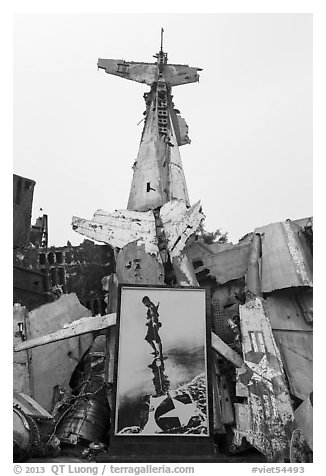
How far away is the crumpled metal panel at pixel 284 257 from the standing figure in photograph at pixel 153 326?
5.66 metres

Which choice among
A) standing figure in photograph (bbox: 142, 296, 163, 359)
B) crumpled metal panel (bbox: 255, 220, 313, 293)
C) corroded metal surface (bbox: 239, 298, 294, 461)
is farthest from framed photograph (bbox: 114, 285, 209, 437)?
crumpled metal panel (bbox: 255, 220, 313, 293)

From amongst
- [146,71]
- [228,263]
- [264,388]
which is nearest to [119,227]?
[228,263]

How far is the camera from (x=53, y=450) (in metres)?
13.8

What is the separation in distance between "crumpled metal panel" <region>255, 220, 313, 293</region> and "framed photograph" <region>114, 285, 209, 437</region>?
14.5 ft

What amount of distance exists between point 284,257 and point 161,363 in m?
7.32

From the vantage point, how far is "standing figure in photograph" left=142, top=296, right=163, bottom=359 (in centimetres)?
1485

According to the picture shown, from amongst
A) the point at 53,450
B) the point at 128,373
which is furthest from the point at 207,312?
the point at 53,450

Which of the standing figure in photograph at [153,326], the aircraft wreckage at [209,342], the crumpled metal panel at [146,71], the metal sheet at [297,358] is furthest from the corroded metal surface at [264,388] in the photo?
the crumpled metal panel at [146,71]

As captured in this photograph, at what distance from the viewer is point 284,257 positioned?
19531 mm

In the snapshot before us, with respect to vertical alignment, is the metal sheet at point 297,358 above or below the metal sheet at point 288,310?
below

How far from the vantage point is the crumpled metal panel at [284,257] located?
1880cm

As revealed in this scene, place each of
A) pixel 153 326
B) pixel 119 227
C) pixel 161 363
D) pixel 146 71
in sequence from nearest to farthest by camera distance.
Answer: pixel 161 363 → pixel 153 326 → pixel 119 227 → pixel 146 71

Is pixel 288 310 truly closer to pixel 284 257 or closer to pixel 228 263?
pixel 284 257

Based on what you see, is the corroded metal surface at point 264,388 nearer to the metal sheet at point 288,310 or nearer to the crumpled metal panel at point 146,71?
the metal sheet at point 288,310
